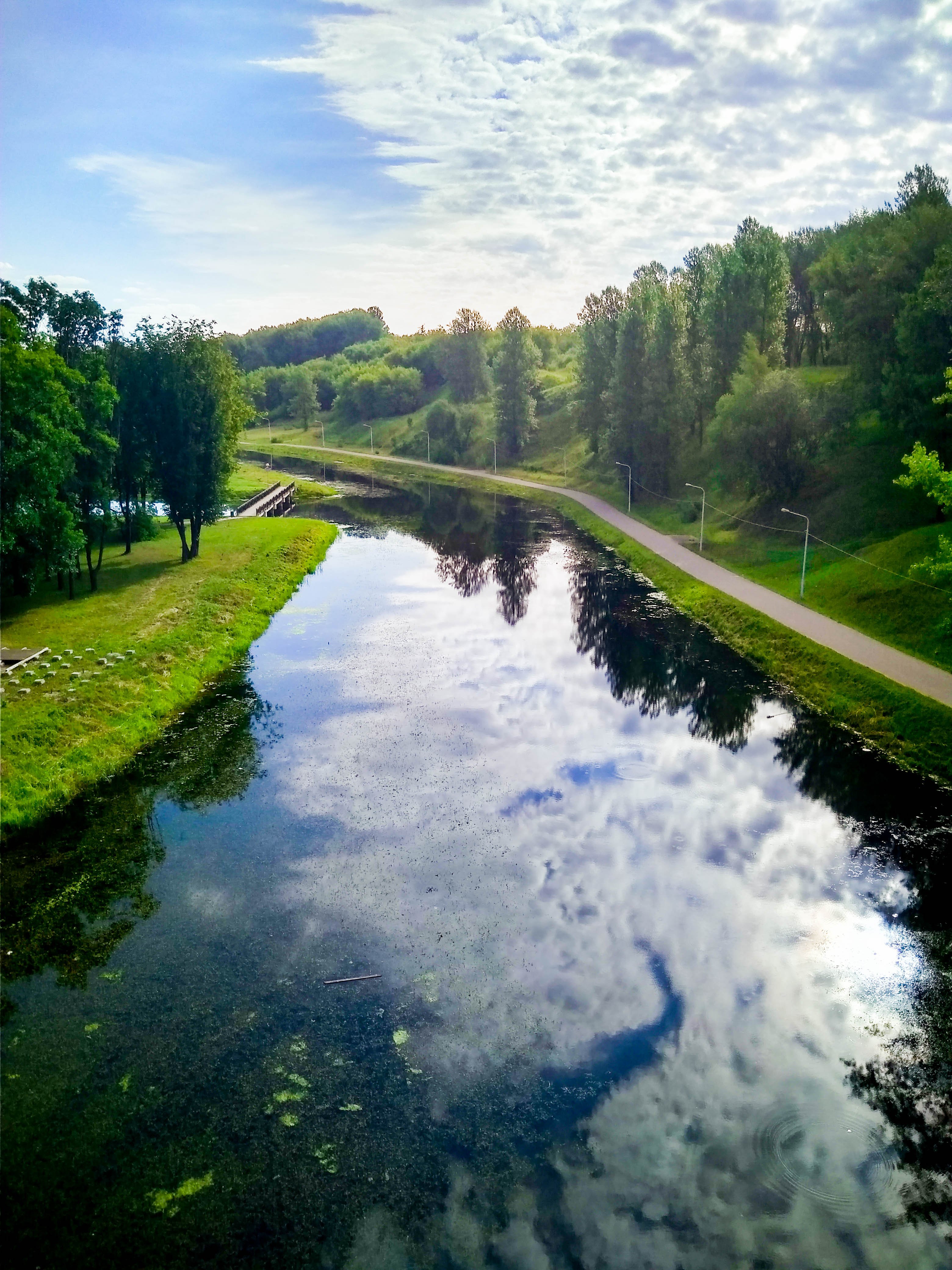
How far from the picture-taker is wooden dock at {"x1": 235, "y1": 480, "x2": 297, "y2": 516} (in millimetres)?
73375

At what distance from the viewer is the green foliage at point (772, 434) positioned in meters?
56.8

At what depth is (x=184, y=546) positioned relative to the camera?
51000mm

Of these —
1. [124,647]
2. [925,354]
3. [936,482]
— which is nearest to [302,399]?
[925,354]

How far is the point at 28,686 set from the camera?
29.4m

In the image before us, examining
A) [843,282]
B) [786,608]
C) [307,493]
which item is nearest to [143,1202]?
[786,608]

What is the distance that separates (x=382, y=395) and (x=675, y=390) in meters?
91.0

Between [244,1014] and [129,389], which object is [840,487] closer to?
[129,389]

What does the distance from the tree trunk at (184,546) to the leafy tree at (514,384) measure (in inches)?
2791

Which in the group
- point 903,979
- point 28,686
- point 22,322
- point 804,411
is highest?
point 22,322

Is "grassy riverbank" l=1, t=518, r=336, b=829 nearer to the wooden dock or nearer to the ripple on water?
the wooden dock

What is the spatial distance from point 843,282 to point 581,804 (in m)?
44.8

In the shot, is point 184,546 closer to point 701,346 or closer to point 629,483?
point 629,483

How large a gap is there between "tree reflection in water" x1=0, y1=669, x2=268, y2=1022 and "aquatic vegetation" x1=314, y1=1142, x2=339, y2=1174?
22.1 ft

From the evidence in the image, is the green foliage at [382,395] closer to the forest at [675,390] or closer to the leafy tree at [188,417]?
the forest at [675,390]
